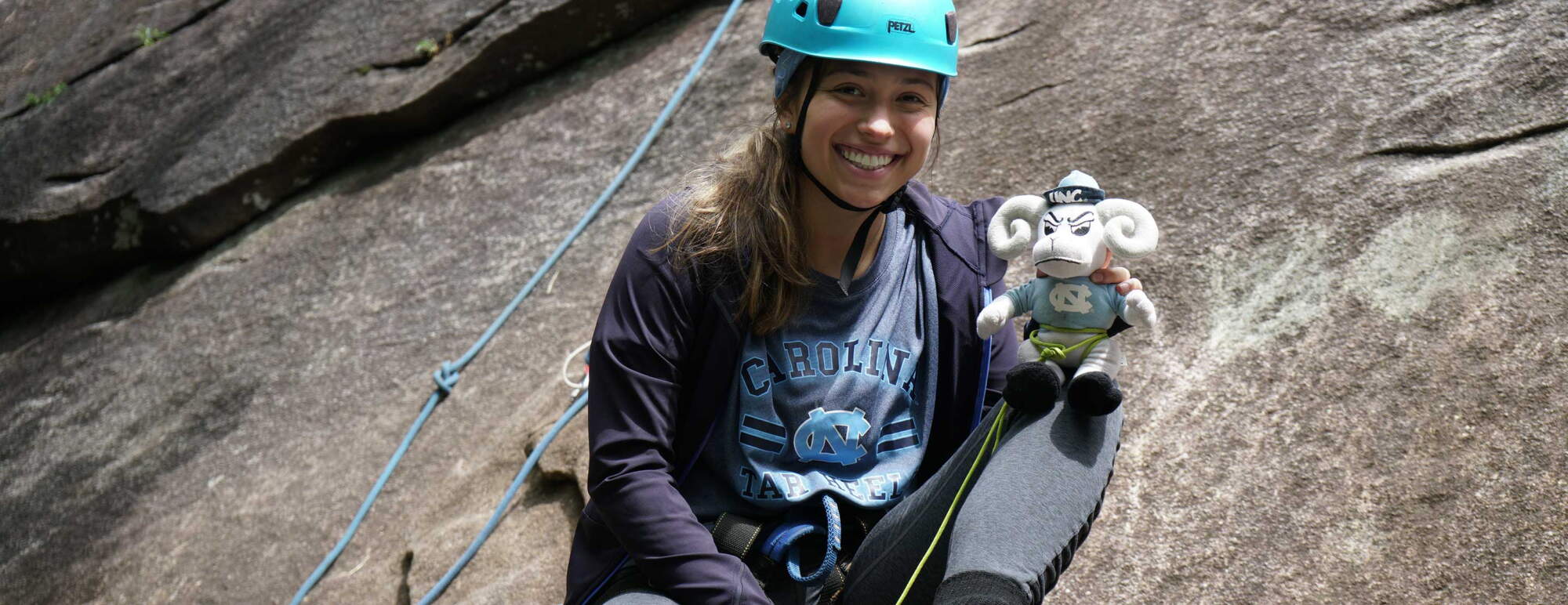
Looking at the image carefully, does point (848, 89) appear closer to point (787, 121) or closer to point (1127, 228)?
point (787, 121)

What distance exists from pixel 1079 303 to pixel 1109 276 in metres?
0.07

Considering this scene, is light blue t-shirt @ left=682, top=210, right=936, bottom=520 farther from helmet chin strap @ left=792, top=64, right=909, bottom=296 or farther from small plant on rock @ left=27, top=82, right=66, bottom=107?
small plant on rock @ left=27, top=82, right=66, bottom=107

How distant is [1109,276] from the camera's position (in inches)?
77.0

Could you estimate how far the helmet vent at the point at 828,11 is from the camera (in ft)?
7.23

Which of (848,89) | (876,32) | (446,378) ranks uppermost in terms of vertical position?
(876,32)

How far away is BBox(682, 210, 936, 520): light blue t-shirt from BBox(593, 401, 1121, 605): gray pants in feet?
0.48

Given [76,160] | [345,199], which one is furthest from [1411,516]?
[76,160]

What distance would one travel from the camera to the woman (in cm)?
212

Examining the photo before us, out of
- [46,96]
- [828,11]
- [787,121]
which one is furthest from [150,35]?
[828,11]

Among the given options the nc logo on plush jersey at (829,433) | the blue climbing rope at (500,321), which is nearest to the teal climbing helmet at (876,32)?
the nc logo on plush jersey at (829,433)

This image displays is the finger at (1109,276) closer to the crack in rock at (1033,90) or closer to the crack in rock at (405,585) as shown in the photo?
the crack in rock at (1033,90)

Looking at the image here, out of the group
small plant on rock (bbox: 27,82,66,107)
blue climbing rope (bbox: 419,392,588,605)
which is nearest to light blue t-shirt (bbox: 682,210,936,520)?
blue climbing rope (bbox: 419,392,588,605)

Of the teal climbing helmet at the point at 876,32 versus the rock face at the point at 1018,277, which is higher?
the teal climbing helmet at the point at 876,32

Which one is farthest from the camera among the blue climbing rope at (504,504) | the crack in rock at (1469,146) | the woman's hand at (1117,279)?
the blue climbing rope at (504,504)
